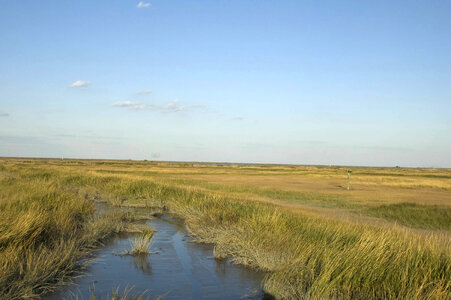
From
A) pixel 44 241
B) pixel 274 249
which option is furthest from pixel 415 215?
pixel 44 241

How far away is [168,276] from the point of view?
9.06 meters

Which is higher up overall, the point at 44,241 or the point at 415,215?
the point at 44,241

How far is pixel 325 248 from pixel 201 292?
2732mm

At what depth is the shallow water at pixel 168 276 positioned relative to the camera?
25.8ft

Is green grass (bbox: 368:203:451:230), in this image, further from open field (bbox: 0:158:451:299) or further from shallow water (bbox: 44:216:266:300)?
shallow water (bbox: 44:216:266:300)

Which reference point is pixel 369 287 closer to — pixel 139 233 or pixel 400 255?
pixel 400 255

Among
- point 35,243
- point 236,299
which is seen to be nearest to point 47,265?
point 35,243

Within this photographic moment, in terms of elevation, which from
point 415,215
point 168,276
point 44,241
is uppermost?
point 44,241

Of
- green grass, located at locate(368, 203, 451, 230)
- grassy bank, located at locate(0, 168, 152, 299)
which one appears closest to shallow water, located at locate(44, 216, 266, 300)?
grassy bank, located at locate(0, 168, 152, 299)

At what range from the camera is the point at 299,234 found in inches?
431

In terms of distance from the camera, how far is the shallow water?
7875 mm

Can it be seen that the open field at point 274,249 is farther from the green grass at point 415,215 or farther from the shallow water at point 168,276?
the shallow water at point 168,276

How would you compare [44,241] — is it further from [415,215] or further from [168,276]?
[415,215]

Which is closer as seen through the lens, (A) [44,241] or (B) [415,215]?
(A) [44,241]
